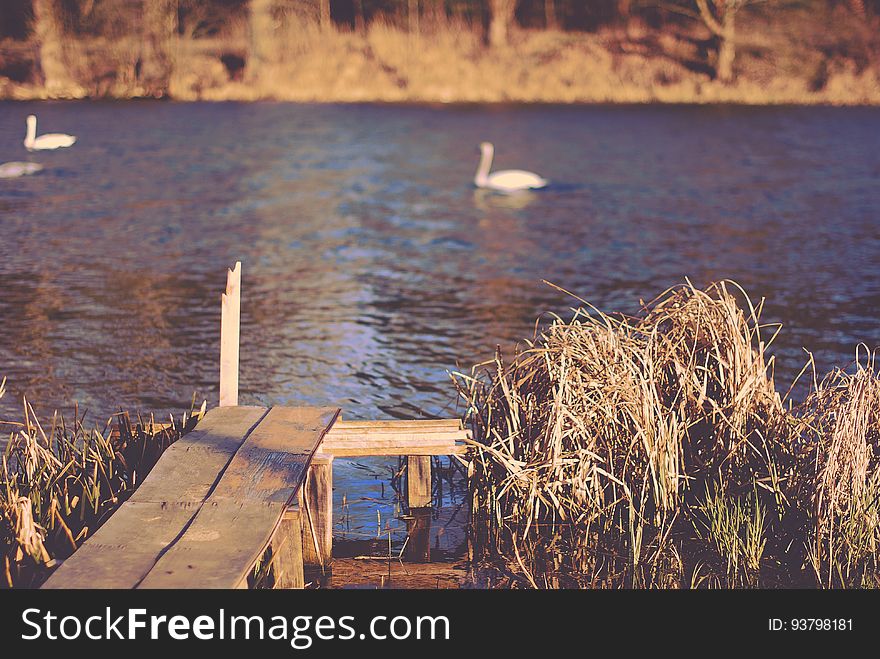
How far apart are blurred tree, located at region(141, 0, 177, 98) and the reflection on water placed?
370 inches

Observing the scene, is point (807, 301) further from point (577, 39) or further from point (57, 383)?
point (577, 39)

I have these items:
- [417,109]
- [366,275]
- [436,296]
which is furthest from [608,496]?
[417,109]

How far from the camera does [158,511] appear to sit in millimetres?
5703

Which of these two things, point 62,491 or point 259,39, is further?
point 259,39

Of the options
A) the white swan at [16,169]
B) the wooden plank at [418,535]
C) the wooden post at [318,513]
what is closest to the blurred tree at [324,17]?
the white swan at [16,169]

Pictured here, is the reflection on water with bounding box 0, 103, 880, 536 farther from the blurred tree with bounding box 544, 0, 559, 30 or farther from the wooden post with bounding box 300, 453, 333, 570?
the blurred tree with bounding box 544, 0, 559, 30

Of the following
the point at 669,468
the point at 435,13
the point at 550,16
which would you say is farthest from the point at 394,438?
the point at 550,16

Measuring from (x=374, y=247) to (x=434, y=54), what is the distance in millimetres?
26088

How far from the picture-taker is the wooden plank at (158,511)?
5.06 m

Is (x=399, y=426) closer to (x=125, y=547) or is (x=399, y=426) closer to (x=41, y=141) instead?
(x=125, y=547)

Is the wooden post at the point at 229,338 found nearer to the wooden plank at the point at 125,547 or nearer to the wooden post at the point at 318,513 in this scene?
the wooden post at the point at 318,513

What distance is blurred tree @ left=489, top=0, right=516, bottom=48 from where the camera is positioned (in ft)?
144

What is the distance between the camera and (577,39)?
45156 mm

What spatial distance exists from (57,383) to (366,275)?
5430 millimetres
